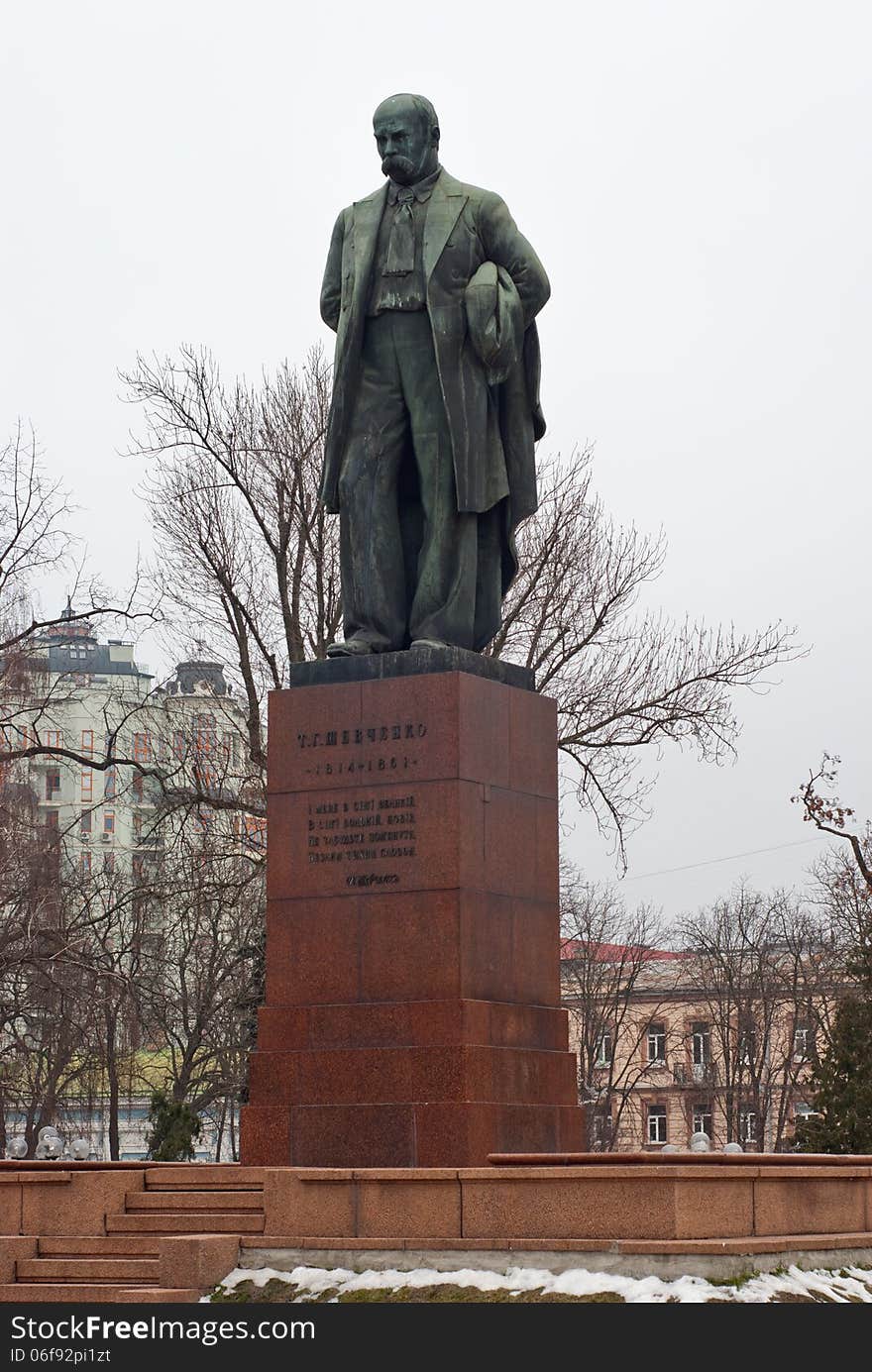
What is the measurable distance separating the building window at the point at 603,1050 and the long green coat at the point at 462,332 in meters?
33.5

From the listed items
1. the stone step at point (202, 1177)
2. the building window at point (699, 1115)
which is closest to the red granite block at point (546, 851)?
the stone step at point (202, 1177)

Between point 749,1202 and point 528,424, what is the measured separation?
5.53 metres

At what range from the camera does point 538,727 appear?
12.3m

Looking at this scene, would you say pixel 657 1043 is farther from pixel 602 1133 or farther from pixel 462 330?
pixel 462 330

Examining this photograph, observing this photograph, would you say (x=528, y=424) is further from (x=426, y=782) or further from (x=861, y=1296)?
(x=861, y=1296)

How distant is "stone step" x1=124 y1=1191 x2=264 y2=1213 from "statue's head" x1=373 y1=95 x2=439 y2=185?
239 inches

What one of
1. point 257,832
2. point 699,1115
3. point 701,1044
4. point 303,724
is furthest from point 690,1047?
point 303,724

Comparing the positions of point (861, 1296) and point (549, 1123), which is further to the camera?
point (549, 1123)

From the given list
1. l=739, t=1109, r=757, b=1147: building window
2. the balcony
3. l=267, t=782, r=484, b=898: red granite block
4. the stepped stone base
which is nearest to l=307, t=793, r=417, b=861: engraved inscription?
l=267, t=782, r=484, b=898: red granite block

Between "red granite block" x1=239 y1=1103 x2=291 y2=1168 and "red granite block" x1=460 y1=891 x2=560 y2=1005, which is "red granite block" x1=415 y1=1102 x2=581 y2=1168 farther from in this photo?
"red granite block" x1=239 y1=1103 x2=291 y2=1168

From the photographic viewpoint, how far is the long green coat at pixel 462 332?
484 inches

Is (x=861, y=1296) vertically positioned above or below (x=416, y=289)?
below

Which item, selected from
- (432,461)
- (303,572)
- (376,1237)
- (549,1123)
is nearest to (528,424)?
(432,461)

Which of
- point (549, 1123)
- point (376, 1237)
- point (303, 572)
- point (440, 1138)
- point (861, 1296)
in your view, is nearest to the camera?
point (861, 1296)
